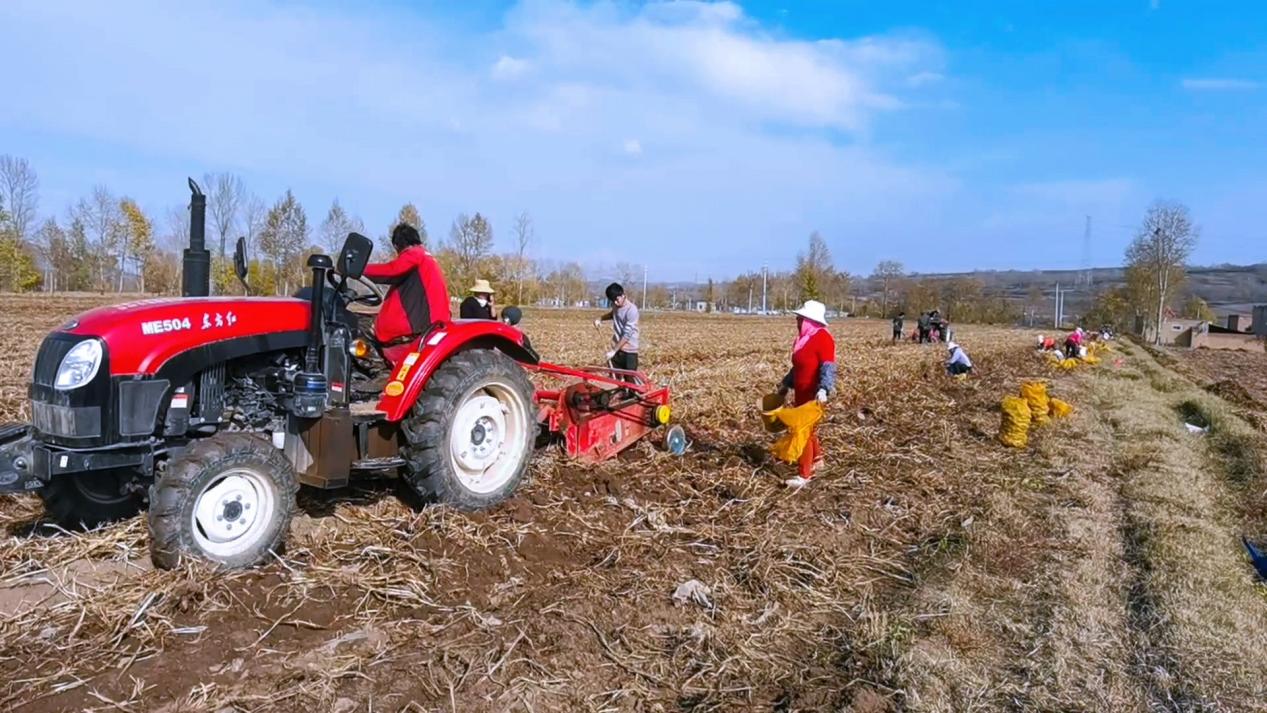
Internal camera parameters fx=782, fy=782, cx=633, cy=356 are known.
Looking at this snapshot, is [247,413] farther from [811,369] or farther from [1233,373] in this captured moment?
[1233,373]

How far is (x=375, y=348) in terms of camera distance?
489 centimetres

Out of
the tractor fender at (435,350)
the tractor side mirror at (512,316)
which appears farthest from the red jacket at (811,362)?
the tractor fender at (435,350)

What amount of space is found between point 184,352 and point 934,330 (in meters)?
26.6

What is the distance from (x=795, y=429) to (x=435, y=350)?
2891mm

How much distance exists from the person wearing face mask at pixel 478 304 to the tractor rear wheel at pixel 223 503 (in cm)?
458

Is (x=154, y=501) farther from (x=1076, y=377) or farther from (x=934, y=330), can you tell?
(x=934, y=330)

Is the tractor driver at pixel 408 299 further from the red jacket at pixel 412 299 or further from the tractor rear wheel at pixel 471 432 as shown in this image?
the tractor rear wheel at pixel 471 432

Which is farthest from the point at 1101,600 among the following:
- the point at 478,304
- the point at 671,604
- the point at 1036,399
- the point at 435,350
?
the point at 478,304

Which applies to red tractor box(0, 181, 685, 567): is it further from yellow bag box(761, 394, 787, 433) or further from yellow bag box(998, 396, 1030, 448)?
yellow bag box(998, 396, 1030, 448)

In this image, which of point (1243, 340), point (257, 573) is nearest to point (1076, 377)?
point (257, 573)

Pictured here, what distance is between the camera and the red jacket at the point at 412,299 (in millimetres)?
4711

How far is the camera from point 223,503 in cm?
362

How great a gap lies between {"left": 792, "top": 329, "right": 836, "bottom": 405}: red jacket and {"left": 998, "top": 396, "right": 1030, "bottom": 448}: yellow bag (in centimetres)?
294

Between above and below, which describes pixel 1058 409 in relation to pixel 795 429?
below
